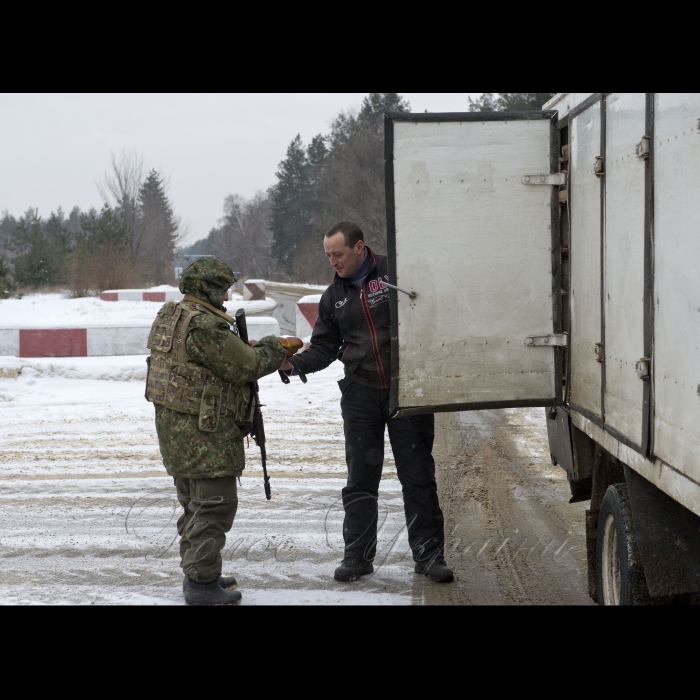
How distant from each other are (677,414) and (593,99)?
1666mm

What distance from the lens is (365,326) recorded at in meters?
4.75

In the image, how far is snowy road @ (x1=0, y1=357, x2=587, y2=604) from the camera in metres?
4.66

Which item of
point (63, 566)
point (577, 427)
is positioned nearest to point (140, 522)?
point (63, 566)

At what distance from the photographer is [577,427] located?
443cm

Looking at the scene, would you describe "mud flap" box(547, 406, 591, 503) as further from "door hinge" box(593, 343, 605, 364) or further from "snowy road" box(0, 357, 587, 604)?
"door hinge" box(593, 343, 605, 364)

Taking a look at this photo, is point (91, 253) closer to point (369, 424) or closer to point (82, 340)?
point (82, 340)

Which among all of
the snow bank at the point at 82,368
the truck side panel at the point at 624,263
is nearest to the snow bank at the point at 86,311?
the snow bank at the point at 82,368

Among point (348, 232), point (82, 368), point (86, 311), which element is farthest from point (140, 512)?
point (86, 311)

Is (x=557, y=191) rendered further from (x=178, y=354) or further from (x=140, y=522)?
(x=140, y=522)

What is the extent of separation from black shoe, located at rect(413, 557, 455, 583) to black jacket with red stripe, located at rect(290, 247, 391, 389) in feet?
3.50

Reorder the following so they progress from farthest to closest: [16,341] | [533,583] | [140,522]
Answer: [16,341], [140,522], [533,583]

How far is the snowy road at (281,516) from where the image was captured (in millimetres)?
4656

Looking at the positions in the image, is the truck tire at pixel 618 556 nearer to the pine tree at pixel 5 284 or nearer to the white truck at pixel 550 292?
the white truck at pixel 550 292

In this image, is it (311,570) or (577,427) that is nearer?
(577,427)
